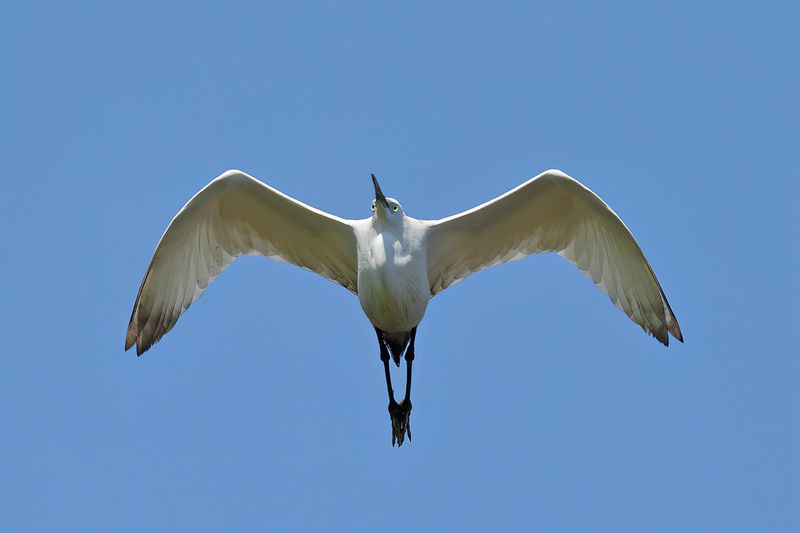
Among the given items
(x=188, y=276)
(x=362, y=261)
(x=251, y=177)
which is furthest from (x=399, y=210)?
(x=188, y=276)

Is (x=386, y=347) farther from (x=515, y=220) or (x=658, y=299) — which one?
(x=658, y=299)

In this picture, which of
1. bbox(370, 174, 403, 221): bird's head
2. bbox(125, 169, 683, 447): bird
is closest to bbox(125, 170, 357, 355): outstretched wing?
bbox(125, 169, 683, 447): bird

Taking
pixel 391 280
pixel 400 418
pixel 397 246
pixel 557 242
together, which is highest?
pixel 557 242

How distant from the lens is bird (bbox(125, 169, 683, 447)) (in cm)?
1894

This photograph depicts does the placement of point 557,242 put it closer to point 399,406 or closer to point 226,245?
point 399,406

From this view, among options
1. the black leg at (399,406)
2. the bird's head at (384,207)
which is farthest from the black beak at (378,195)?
the black leg at (399,406)

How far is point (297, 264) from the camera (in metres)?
20.2

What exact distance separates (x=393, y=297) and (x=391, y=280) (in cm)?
23

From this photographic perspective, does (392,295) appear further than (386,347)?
No

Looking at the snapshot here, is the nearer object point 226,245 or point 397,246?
point 397,246

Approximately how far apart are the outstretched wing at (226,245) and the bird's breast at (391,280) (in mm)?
853

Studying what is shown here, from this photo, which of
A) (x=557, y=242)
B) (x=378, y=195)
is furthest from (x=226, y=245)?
(x=557, y=242)

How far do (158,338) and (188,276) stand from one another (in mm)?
962

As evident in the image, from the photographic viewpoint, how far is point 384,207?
18547mm
